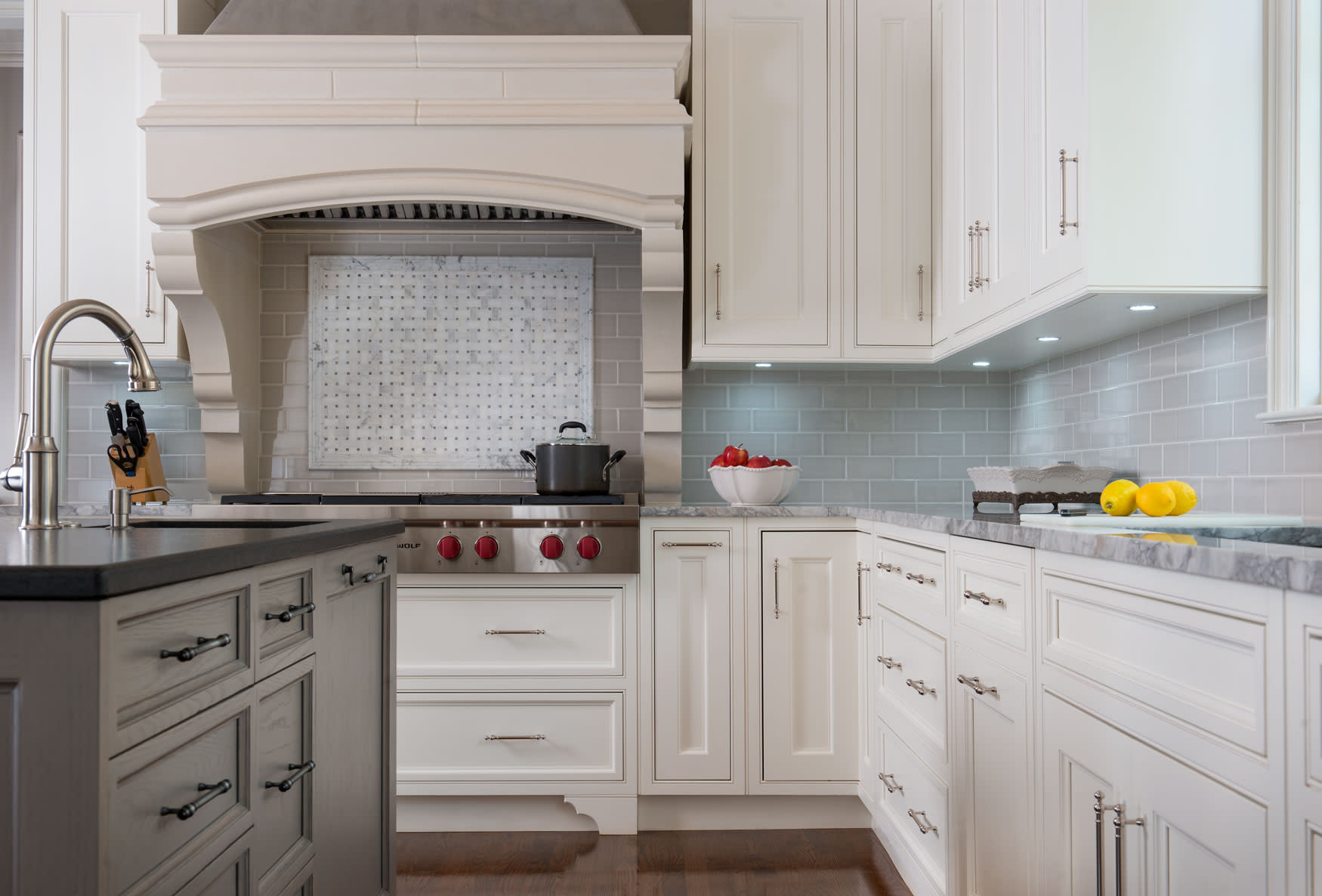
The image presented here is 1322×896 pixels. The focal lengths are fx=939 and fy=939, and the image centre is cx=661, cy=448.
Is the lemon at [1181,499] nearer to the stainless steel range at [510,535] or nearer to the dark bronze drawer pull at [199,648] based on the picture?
the stainless steel range at [510,535]

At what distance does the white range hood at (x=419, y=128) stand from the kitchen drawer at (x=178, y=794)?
1.88 meters

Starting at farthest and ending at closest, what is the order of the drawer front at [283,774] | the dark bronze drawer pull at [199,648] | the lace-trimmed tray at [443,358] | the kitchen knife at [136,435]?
the lace-trimmed tray at [443,358] < the kitchen knife at [136,435] < the drawer front at [283,774] < the dark bronze drawer pull at [199,648]

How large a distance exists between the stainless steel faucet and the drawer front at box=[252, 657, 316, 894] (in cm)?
42

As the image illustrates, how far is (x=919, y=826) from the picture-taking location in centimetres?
207

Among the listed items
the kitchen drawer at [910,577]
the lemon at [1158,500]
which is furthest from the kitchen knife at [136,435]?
the lemon at [1158,500]

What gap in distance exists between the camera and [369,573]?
1.65 m

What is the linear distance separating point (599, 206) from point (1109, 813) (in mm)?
2042

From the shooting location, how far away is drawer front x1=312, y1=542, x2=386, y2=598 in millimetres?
1408

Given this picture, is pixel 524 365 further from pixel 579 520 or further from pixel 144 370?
pixel 144 370

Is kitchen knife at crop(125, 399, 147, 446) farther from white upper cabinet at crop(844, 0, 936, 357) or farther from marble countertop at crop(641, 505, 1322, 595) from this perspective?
marble countertop at crop(641, 505, 1322, 595)

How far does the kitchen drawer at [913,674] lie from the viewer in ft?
6.44

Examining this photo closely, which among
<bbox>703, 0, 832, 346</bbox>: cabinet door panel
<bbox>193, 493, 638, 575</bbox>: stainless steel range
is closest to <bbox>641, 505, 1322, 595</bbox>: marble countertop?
<bbox>193, 493, 638, 575</bbox>: stainless steel range

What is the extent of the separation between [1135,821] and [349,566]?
120 centimetres

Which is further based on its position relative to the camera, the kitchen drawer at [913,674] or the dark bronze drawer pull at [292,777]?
the kitchen drawer at [913,674]
